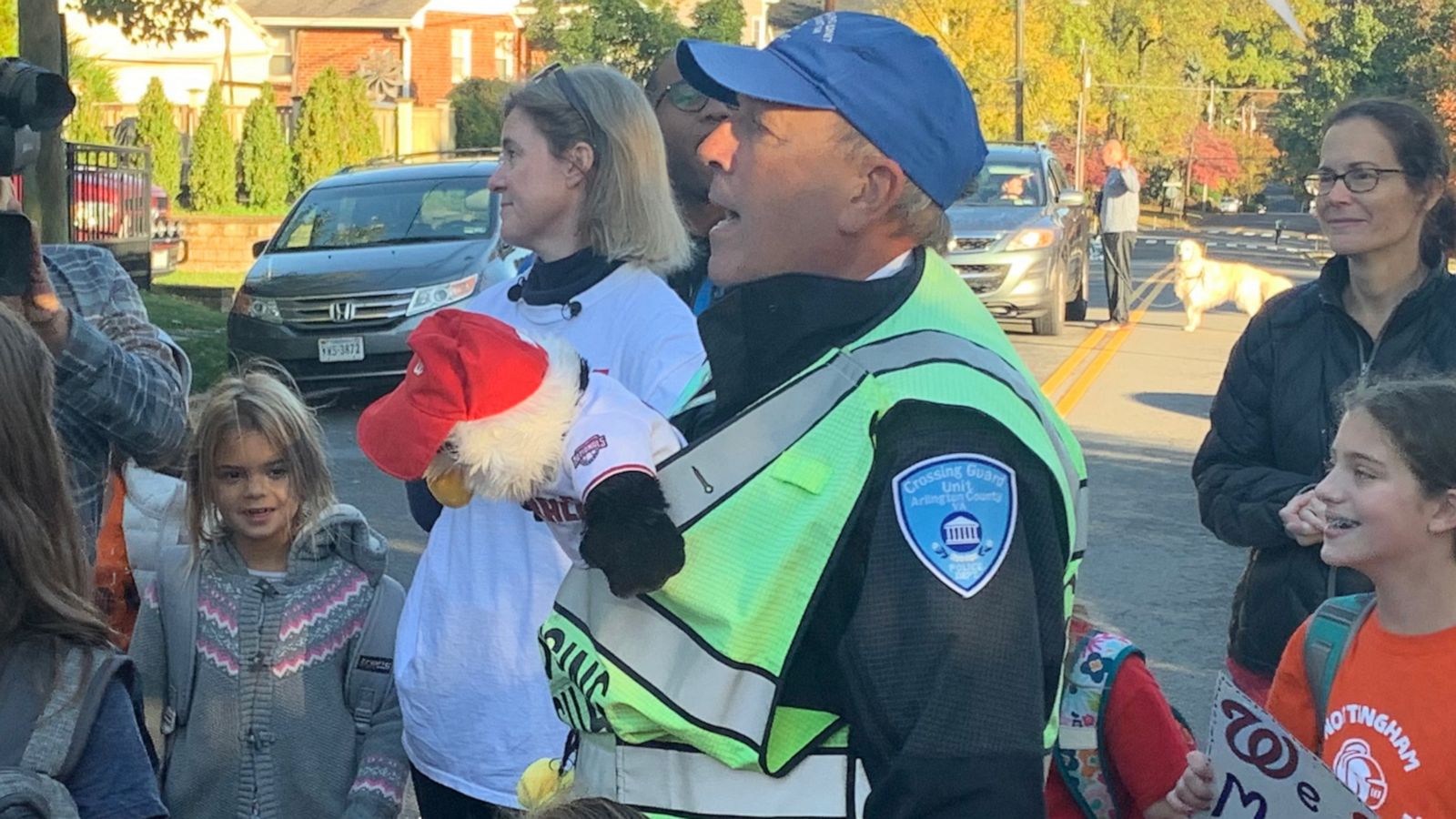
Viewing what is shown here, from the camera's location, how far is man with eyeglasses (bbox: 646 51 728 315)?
3861 millimetres

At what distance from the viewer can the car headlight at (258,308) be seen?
12797mm

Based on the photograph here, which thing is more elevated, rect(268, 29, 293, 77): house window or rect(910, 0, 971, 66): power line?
rect(910, 0, 971, 66): power line

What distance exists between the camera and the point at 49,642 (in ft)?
7.63

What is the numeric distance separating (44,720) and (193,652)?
1.32 m

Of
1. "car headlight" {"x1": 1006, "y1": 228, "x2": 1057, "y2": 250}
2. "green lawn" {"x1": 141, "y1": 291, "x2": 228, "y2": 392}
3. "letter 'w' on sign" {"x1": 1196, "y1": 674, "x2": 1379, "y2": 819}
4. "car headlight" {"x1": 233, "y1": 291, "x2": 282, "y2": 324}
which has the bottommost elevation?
"green lawn" {"x1": 141, "y1": 291, "x2": 228, "y2": 392}

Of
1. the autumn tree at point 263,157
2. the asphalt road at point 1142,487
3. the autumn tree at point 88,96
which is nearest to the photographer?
the asphalt road at point 1142,487

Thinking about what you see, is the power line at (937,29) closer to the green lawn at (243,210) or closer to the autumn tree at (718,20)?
the autumn tree at (718,20)

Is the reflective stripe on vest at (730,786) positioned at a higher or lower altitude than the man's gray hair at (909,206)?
lower

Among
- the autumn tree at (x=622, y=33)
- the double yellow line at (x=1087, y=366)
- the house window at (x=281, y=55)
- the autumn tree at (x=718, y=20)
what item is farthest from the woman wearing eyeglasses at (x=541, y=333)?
the house window at (x=281, y=55)

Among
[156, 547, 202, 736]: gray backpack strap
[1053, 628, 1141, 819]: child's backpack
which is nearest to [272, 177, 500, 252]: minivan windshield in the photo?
[156, 547, 202, 736]: gray backpack strap

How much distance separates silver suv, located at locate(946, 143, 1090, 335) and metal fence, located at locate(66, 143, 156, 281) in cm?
771

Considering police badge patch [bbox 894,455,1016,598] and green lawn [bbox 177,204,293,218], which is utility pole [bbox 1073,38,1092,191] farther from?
police badge patch [bbox 894,455,1016,598]

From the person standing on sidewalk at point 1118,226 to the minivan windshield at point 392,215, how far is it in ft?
31.1

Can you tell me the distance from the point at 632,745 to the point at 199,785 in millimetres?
1883
